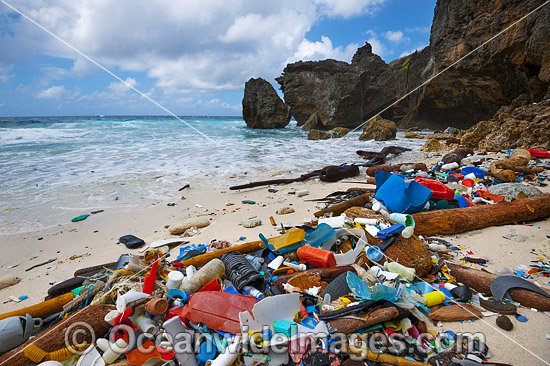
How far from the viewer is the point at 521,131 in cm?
636

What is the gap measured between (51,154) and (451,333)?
43.0 ft

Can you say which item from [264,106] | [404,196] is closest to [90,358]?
[404,196]

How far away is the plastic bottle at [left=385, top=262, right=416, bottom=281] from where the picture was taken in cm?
188

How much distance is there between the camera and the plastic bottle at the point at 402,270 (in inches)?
74.2

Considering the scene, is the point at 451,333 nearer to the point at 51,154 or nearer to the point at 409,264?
the point at 409,264

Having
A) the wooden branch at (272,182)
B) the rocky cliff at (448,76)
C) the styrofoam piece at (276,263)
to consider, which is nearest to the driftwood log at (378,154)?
the wooden branch at (272,182)

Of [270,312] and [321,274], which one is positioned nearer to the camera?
[270,312]

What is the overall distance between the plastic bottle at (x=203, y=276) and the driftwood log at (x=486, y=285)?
1804mm

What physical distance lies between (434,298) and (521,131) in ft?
23.8

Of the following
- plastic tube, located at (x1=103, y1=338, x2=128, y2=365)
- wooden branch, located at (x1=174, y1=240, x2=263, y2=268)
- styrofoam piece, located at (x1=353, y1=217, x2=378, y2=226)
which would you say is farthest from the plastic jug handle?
styrofoam piece, located at (x1=353, y1=217, x2=378, y2=226)

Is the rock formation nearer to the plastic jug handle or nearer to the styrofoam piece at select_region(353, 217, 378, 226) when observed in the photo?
the styrofoam piece at select_region(353, 217, 378, 226)

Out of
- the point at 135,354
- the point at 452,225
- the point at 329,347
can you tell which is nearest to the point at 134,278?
the point at 135,354

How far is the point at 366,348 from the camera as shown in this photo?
1.32 m

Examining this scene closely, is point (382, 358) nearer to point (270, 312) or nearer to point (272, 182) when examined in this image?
point (270, 312)
